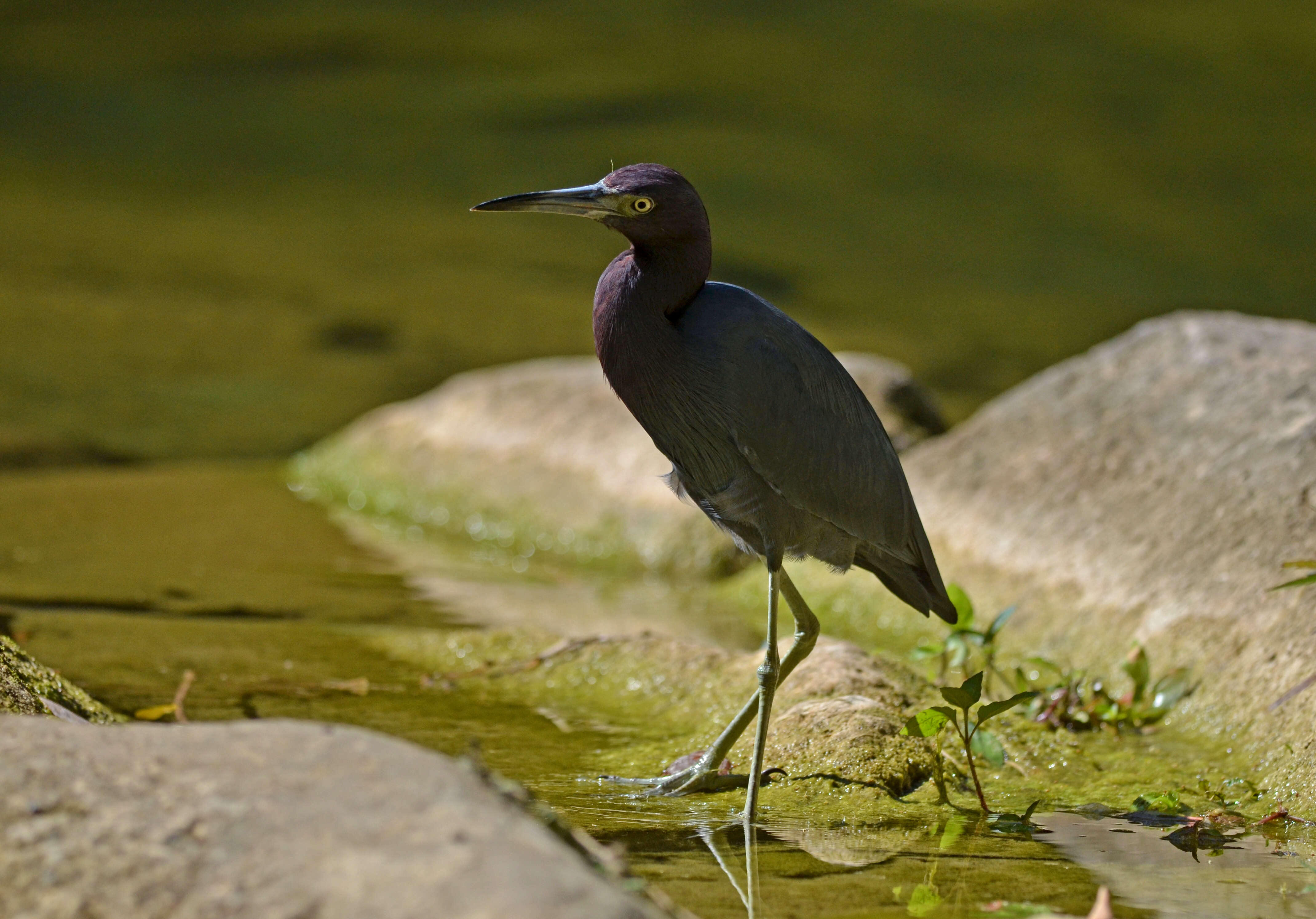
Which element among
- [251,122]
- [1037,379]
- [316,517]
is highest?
[251,122]

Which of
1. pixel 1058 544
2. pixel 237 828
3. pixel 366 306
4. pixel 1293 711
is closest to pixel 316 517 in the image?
pixel 366 306

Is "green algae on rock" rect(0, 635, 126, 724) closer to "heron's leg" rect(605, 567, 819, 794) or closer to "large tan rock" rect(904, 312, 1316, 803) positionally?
"heron's leg" rect(605, 567, 819, 794)

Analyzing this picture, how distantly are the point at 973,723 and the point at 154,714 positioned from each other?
1917mm

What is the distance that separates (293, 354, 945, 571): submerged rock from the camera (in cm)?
597

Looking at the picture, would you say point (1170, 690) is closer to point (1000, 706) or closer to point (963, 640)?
point (963, 640)

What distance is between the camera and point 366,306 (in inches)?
372

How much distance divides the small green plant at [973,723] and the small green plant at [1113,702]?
0.74 metres

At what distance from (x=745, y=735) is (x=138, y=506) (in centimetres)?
423

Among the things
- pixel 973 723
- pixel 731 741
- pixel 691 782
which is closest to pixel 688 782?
pixel 691 782

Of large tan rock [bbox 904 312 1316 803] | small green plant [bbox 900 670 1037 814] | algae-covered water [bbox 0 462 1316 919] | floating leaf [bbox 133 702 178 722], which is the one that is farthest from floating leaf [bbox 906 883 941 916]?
floating leaf [bbox 133 702 178 722]

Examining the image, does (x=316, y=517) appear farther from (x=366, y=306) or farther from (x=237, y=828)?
(x=237, y=828)

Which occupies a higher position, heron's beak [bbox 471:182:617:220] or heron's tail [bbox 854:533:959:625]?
heron's beak [bbox 471:182:617:220]

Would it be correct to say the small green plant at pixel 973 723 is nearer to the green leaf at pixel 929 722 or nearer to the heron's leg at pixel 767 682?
the green leaf at pixel 929 722

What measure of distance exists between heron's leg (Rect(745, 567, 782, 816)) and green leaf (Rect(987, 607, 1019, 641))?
587 millimetres
